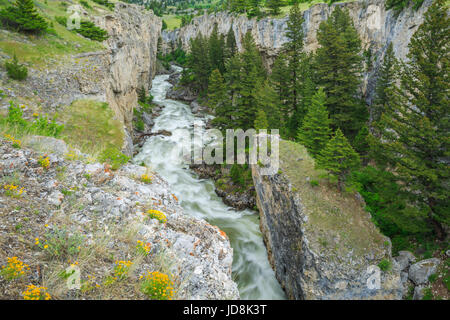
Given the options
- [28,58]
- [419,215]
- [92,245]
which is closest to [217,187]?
[419,215]

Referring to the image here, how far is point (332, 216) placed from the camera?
12.7 m

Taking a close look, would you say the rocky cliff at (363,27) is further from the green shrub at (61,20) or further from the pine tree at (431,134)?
the green shrub at (61,20)

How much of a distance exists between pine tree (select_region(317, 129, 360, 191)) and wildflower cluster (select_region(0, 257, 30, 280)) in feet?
42.4

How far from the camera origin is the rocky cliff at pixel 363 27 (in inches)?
1003

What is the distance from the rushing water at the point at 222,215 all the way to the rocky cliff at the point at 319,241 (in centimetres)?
103

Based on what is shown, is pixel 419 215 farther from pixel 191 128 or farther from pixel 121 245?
pixel 191 128

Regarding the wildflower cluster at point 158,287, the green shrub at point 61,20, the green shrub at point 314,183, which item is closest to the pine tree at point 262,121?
the green shrub at point 314,183

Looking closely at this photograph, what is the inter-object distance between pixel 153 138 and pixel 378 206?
2804 centimetres

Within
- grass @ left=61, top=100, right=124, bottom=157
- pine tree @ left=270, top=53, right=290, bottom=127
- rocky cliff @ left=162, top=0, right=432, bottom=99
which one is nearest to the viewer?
grass @ left=61, top=100, right=124, bottom=157

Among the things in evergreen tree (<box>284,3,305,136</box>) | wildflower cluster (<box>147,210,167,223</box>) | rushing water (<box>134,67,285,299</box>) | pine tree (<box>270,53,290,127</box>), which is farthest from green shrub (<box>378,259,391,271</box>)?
pine tree (<box>270,53,290,127</box>)

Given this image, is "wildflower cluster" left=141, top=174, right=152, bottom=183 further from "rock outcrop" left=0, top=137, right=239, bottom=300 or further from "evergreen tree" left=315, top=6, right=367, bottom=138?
"evergreen tree" left=315, top=6, right=367, bottom=138

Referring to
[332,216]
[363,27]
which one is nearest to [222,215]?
[332,216]

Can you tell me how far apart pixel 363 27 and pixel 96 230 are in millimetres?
44993

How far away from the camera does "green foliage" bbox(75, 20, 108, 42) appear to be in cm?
2214
